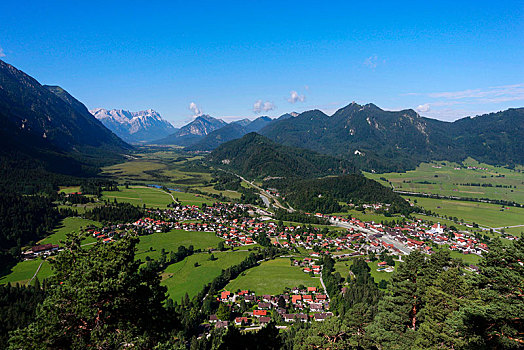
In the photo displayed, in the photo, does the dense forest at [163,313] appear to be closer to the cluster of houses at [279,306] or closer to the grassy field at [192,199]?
the cluster of houses at [279,306]

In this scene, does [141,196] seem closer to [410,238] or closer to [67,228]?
[67,228]

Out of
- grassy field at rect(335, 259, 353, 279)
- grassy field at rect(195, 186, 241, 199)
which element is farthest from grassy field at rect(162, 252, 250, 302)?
grassy field at rect(195, 186, 241, 199)

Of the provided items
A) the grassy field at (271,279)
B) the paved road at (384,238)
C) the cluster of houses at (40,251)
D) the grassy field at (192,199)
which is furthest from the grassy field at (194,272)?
the grassy field at (192,199)

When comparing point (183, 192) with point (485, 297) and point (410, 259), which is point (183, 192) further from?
point (485, 297)

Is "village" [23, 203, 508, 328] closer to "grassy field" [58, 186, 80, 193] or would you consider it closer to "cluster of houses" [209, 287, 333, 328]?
"cluster of houses" [209, 287, 333, 328]

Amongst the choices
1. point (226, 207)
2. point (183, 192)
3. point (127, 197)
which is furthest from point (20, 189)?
point (226, 207)

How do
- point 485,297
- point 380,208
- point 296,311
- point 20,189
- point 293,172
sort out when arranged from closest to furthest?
1. point 485,297
2. point 296,311
3. point 20,189
4. point 380,208
5. point 293,172
